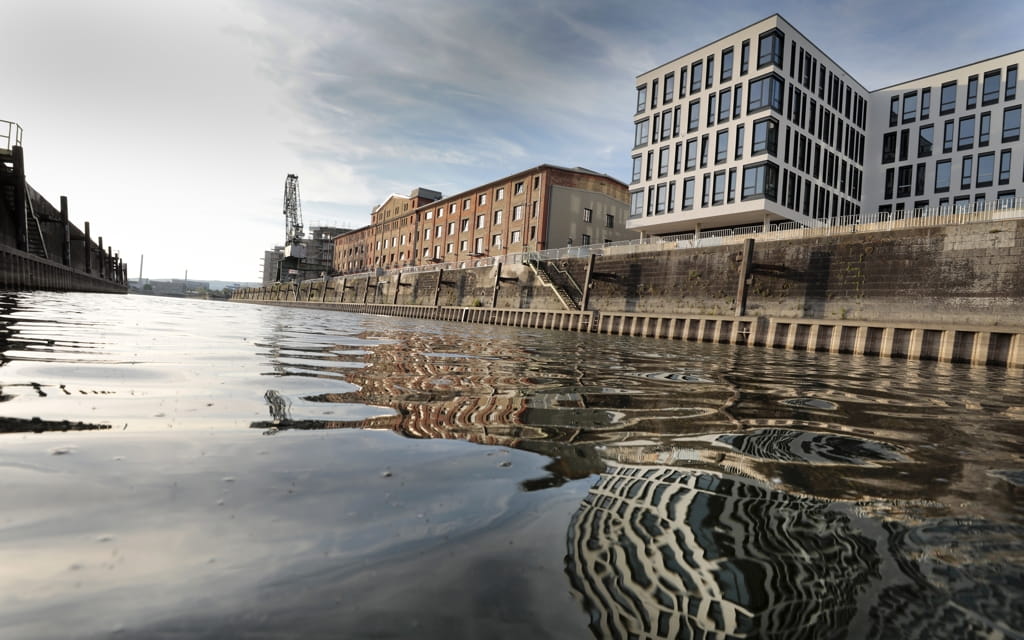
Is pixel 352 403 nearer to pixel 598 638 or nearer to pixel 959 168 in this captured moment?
pixel 598 638

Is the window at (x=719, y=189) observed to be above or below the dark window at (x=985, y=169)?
below

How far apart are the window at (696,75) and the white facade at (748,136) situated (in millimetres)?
69

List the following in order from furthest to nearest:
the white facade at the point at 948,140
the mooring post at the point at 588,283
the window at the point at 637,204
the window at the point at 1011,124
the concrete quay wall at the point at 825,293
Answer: the window at the point at 637,204 < the white facade at the point at 948,140 < the window at the point at 1011,124 < the mooring post at the point at 588,283 < the concrete quay wall at the point at 825,293

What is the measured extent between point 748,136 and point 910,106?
52.5ft

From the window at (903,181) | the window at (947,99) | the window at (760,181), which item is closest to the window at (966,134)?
the window at (947,99)

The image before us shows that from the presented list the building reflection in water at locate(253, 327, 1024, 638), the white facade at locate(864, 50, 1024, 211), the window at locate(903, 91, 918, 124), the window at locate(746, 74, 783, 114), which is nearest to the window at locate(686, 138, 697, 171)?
the window at locate(746, 74, 783, 114)

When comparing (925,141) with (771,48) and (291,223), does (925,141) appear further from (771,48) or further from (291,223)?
(291,223)

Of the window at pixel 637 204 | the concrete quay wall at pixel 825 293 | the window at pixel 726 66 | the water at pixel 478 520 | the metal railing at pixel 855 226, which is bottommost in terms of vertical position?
the water at pixel 478 520

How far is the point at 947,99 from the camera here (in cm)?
3622

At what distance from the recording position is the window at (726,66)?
3388 centimetres

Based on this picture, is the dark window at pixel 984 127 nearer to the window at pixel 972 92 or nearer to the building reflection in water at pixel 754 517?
the window at pixel 972 92

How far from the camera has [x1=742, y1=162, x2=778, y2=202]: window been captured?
30891mm

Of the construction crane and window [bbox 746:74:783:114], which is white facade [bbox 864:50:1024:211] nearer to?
window [bbox 746:74:783:114]

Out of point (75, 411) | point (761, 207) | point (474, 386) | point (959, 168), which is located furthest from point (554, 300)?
point (959, 168)
